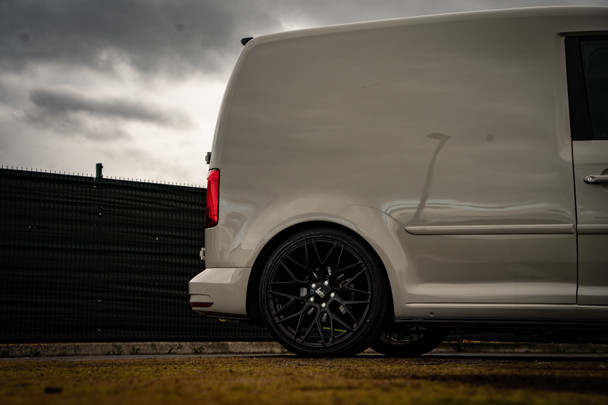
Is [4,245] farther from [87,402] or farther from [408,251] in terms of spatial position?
[87,402]

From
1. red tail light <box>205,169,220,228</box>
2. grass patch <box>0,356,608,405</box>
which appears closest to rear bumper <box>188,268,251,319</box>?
red tail light <box>205,169,220,228</box>

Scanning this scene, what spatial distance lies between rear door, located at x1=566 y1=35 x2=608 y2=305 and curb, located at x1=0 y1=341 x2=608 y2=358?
3.96 m

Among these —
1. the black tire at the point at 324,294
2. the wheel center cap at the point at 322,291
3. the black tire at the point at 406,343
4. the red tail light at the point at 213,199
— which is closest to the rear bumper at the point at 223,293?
the black tire at the point at 324,294

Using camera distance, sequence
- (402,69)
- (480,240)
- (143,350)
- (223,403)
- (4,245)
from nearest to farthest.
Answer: (223,403)
(480,240)
(402,69)
(4,245)
(143,350)

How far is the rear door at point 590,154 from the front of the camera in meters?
4.42

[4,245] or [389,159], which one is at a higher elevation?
[389,159]

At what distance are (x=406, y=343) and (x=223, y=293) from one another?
1.78 metres

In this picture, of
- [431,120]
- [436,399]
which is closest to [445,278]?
[431,120]

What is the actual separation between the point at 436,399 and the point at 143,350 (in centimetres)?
620

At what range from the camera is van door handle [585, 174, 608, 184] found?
14.6 ft

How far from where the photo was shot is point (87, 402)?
2.61m

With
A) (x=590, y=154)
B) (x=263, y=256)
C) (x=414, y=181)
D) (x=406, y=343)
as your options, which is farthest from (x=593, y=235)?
(x=263, y=256)

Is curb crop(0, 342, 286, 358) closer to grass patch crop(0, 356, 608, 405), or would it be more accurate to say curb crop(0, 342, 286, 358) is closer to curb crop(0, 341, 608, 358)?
curb crop(0, 341, 608, 358)

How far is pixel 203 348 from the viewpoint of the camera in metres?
8.57
